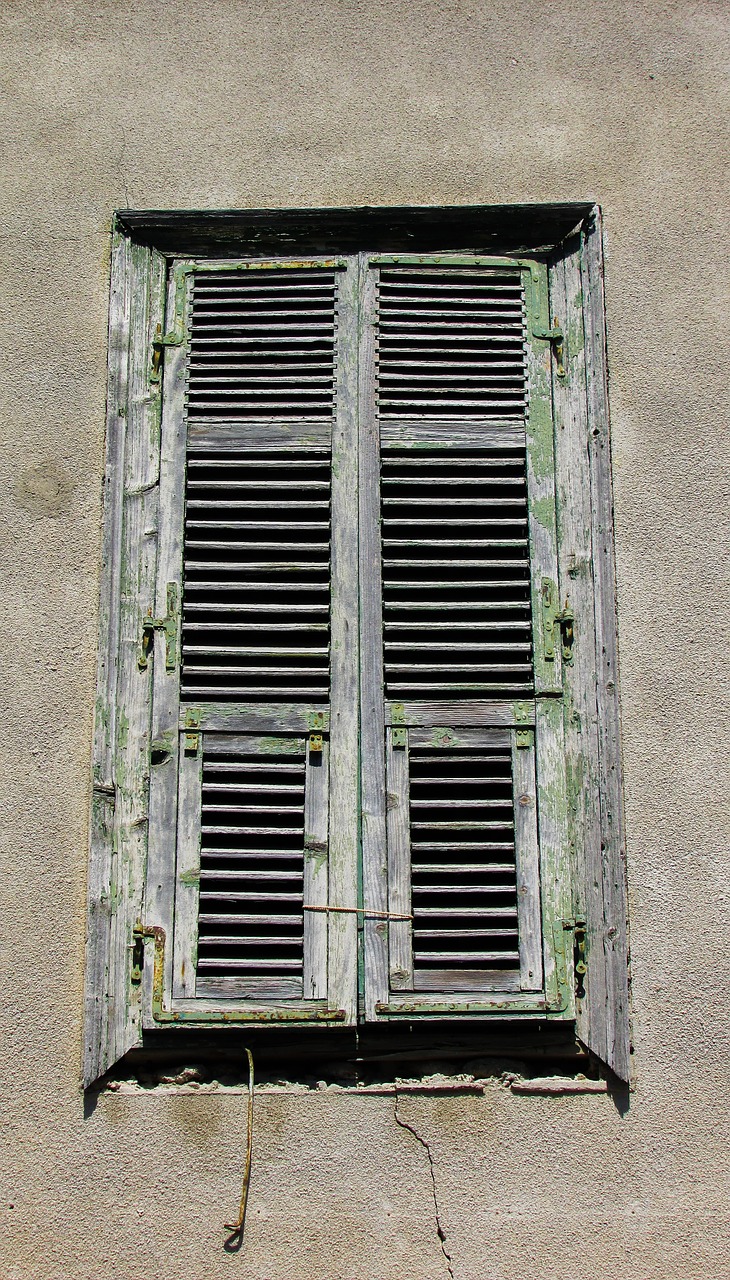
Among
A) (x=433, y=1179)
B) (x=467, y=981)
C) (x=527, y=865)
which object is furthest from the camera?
(x=527, y=865)

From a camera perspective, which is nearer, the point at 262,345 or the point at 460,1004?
the point at 460,1004

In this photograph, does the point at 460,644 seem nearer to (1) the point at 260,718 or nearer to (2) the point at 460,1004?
(1) the point at 260,718

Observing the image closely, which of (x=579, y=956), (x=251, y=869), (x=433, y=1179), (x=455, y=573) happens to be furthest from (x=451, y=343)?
(x=433, y=1179)

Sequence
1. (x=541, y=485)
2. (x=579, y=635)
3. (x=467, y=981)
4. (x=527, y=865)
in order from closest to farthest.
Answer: (x=467, y=981) < (x=527, y=865) < (x=579, y=635) < (x=541, y=485)

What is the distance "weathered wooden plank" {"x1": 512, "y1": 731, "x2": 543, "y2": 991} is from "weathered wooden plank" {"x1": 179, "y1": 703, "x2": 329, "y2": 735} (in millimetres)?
619

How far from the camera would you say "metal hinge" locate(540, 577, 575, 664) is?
350cm

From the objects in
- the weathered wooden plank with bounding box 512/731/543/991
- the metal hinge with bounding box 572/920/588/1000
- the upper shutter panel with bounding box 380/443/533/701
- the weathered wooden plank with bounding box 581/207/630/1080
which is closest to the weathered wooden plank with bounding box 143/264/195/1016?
the upper shutter panel with bounding box 380/443/533/701

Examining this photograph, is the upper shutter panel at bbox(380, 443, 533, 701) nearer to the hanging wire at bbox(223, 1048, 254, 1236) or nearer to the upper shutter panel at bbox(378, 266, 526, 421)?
the upper shutter panel at bbox(378, 266, 526, 421)

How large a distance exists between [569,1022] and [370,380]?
213 cm

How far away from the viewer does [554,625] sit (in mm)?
3525

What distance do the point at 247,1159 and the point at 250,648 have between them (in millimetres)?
1487

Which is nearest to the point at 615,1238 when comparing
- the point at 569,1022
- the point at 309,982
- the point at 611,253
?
the point at 569,1022

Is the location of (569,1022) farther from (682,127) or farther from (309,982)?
(682,127)

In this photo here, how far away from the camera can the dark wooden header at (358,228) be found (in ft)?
12.5
